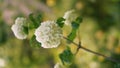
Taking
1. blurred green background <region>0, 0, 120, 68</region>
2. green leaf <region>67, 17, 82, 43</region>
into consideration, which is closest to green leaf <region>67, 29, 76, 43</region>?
green leaf <region>67, 17, 82, 43</region>

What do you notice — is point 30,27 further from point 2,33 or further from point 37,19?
point 2,33

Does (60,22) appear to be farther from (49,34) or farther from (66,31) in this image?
(66,31)

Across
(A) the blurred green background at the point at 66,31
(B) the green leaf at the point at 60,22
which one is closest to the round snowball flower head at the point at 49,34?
(B) the green leaf at the point at 60,22

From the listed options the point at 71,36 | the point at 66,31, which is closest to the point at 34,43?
the point at 71,36

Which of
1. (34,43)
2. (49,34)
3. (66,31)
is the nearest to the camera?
(49,34)

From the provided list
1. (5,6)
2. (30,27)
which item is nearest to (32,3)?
(5,6)

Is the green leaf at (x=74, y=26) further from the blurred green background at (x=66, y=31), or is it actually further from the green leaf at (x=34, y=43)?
the blurred green background at (x=66, y=31)
